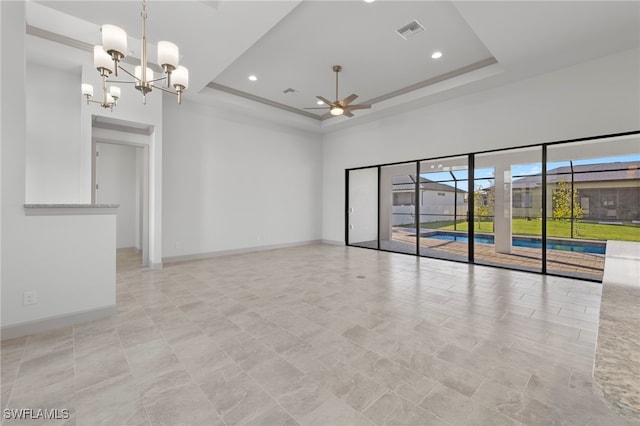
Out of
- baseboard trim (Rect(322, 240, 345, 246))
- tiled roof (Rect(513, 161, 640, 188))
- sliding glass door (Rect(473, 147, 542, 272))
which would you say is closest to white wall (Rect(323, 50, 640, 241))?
sliding glass door (Rect(473, 147, 542, 272))

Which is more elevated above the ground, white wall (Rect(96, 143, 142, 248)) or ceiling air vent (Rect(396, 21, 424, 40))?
ceiling air vent (Rect(396, 21, 424, 40))

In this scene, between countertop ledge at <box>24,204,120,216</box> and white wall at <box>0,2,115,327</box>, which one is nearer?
white wall at <box>0,2,115,327</box>

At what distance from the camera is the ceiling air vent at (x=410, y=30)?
3.90 meters

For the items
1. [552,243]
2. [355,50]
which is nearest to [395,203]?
[552,243]

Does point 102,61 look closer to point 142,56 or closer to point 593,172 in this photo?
point 142,56

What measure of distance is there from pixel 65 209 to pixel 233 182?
4215mm

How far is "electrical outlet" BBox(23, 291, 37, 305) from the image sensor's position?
2715 mm

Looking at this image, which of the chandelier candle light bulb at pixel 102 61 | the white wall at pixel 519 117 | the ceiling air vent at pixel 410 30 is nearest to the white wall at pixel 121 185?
the chandelier candle light bulb at pixel 102 61

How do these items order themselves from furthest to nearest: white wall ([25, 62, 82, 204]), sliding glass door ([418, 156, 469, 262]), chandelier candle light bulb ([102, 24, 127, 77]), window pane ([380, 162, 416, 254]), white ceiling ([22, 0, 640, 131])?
window pane ([380, 162, 416, 254])
sliding glass door ([418, 156, 469, 262])
white wall ([25, 62, 82, 204])
white ceiling ([22, 0, 640, 131])
chandelier candle light bulb ([102, 24, 127, 77])

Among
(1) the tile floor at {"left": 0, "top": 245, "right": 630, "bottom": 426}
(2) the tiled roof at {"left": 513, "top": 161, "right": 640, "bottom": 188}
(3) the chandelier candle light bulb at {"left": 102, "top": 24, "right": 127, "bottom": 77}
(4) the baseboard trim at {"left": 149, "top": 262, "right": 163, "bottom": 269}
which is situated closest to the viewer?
(1) the tile floor at {"left": 0, "top": 245, "right": 630, "bottom": 426}

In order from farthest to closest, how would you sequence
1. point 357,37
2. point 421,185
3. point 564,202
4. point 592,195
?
1. point 421,185
2. point 564,202
3. point 592,195
4. point 357,37

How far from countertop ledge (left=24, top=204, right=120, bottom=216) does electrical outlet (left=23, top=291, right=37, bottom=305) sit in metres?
0.79

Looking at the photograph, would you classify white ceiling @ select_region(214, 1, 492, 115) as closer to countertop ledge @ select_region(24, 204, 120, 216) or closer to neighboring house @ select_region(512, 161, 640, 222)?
neighboring house @ select_region(512, 161, 640, 222)

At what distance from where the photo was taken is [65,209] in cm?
290
